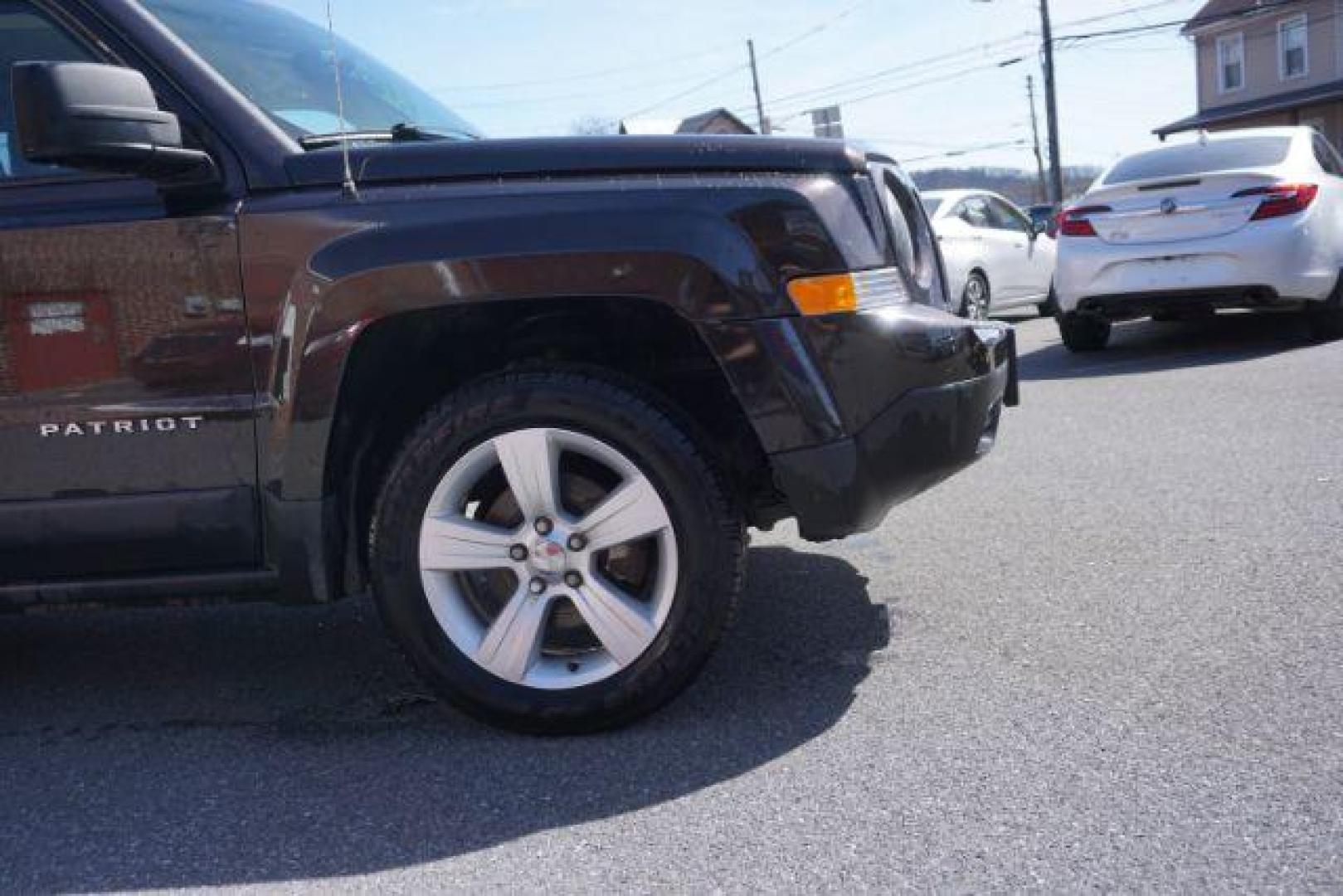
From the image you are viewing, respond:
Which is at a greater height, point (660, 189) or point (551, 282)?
point (660, 189)

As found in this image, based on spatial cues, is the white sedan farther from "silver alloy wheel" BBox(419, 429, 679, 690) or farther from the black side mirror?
the black side mirror

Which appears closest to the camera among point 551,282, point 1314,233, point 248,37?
point 551,282

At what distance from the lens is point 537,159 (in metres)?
2.86

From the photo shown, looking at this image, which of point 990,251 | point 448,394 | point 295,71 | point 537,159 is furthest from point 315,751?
point 990,251

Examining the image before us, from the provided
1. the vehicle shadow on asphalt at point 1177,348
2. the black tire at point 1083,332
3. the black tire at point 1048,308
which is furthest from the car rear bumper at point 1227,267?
the black tire at point 1048,308

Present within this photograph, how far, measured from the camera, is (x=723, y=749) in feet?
9.18

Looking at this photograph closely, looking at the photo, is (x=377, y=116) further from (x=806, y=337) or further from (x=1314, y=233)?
(x=1314, y=233)

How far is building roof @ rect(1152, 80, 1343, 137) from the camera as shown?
33.1 meters

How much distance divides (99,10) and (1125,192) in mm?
7152

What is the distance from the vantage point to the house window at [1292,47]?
34.5 metres

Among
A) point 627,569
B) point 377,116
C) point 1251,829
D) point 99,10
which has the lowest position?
point 1251,829

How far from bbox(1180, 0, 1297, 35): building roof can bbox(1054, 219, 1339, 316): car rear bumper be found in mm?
29893

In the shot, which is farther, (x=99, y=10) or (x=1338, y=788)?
(x=99, y=10)

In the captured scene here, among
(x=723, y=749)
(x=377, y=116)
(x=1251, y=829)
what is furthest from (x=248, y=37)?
(x=1251, y=829)
